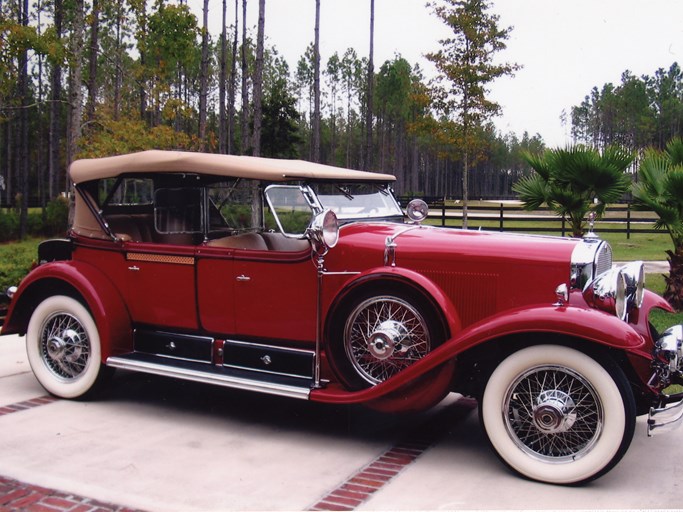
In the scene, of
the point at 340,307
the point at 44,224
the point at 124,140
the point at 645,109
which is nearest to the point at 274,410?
the point at 340,307

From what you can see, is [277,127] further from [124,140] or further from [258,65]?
[124,140]

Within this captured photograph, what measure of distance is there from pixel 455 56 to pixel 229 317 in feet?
64.8

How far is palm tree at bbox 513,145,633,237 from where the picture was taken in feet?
29.7

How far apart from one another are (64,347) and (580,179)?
6.61 metres

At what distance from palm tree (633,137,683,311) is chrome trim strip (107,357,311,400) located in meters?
6.44

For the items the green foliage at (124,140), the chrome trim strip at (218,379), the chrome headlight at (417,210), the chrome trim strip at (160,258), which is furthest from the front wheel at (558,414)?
the green foliage at (124,140)

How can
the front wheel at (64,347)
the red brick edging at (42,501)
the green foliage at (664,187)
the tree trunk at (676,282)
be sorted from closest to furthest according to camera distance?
the red brick edging at (42,501), the front wheel at (64,347), the green foliage at (664,187), the tree trunk at (676,282)

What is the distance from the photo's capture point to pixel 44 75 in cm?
5106

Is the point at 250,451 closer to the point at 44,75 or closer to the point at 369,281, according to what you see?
the point at 369,281

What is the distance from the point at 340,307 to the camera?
4.57 m

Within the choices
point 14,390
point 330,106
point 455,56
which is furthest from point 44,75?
point 14,390

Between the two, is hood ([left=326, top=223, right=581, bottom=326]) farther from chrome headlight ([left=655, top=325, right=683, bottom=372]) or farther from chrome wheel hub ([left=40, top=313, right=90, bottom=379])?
chrome wheel hub ([left=40, top=313, right=90, bottom=379])

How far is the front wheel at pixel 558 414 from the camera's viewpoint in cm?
379

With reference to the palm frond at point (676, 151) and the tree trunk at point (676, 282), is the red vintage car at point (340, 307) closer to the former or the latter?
the palm frond at point (676, 151)
